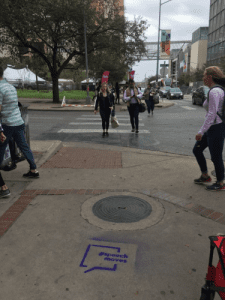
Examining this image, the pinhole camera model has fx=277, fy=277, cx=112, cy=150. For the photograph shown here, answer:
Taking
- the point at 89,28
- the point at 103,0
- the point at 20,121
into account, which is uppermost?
the point at 103,0

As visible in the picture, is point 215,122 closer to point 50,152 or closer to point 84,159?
point 84,159

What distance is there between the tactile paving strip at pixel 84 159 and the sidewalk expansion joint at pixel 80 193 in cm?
135

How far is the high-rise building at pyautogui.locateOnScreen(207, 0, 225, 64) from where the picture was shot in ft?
239

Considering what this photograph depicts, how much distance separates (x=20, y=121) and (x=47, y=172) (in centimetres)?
128

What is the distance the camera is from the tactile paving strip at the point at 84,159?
5785 mm

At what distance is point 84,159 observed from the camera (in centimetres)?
636

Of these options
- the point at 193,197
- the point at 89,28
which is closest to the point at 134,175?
the point at 193,197

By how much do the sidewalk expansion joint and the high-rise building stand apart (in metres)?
73.4

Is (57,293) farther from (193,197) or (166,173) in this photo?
(166,173)

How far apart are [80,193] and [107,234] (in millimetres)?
1266

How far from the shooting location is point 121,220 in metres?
3.49

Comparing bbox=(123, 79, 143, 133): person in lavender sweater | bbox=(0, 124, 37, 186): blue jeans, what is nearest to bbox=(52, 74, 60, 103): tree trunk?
bbox=(123, 79, 143, 133): person in lavender sweater

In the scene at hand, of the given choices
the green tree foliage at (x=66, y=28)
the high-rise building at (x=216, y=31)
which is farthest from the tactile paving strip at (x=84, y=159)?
the high-rise building at (x=216, y=31)

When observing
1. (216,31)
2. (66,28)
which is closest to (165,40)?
(66,28)
